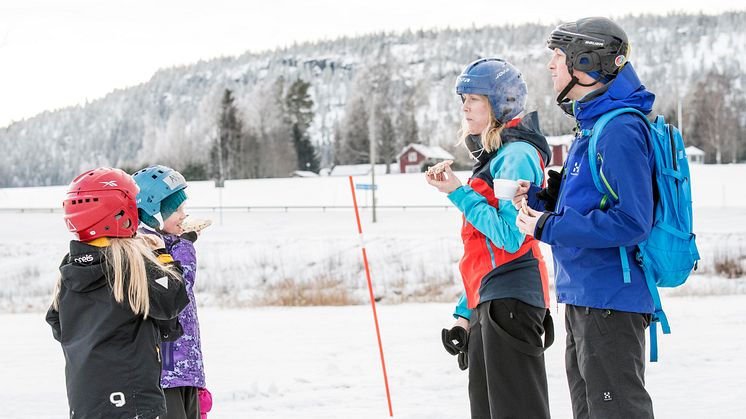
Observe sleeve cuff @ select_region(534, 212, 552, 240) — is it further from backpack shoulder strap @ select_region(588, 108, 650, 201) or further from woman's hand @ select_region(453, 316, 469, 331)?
woman's hand @ select_region(453, 316, 469, 331)

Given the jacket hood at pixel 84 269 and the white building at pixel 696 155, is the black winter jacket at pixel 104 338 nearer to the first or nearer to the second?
the jacket hood at pixel 84 269

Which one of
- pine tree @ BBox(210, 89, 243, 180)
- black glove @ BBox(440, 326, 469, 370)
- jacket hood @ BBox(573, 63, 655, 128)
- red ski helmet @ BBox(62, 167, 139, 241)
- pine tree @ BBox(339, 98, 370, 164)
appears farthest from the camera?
pine tree @ BBox(339, 98, 370, 164)

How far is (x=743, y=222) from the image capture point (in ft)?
118

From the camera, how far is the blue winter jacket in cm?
264

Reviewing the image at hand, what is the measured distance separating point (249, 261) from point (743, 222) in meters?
23.7

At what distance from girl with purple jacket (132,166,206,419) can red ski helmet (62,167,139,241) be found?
456 mm

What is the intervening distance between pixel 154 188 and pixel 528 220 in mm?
1685

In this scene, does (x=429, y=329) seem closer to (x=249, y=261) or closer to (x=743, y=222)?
(x=249, y=261)

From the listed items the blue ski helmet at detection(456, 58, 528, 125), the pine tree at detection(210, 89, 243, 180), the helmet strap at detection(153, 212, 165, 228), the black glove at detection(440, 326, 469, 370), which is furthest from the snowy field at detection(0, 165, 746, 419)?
the pine tree at detection(210, 89, 243, 180)

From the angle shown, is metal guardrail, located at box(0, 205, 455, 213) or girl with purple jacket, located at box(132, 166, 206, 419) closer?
girl with purple jacket, located at box(132, 166, 206, 419)

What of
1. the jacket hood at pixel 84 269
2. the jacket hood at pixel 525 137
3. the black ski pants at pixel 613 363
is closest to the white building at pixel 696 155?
the jacket hood at pixel 525 137

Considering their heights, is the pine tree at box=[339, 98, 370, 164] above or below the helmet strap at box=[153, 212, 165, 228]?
below

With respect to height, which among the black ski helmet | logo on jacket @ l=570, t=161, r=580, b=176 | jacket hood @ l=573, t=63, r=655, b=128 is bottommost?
logo on jacket @ l=570, t=161, r=580, b=176

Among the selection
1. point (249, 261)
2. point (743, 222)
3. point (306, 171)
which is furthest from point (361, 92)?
point (249, 261)
